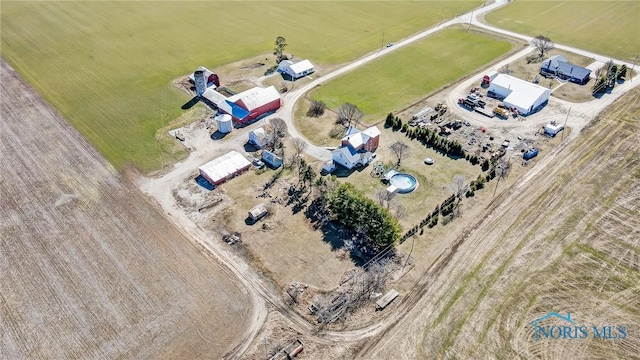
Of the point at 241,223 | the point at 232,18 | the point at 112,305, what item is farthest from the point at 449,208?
the point at 232,18

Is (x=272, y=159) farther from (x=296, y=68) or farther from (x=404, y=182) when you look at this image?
(x=296, y=68)

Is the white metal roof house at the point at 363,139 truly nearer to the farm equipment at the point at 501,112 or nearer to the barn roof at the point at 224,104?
the barn roof at the point at 224,104

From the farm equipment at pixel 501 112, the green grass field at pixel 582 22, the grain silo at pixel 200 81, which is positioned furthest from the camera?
the green grass field at pixel 582 22

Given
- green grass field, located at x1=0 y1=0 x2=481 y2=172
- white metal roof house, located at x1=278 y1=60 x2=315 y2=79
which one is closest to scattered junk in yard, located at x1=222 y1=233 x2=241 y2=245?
green grass field, located at x1=0 y1=0 x2=481 y2=172

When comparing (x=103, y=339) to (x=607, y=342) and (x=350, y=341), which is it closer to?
(x=350, y=341)

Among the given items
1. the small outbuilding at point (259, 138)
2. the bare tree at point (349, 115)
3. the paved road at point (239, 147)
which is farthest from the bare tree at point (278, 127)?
the bare tree at point (349, 115)

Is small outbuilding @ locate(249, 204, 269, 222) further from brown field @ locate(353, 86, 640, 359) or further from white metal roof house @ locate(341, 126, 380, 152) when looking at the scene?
brown field @ locate(353, 86, 640, 359)

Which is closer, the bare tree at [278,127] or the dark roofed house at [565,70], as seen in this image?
the bare tree at [278,127]
